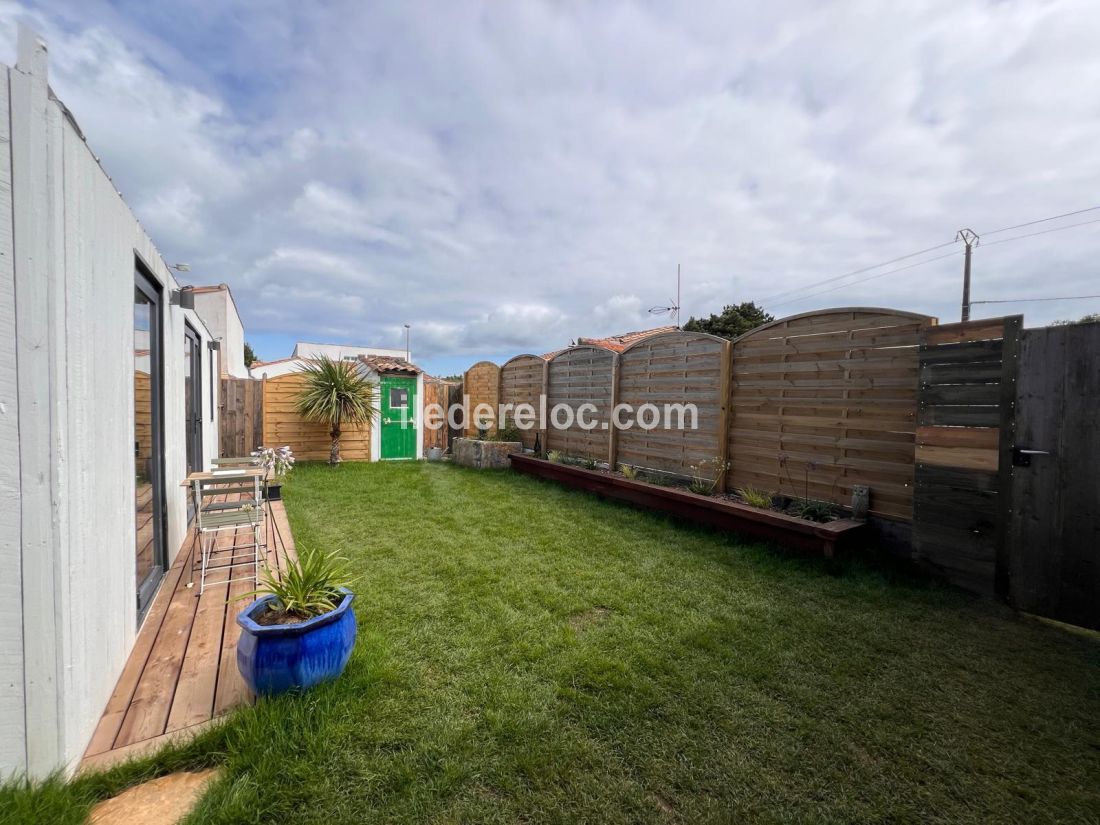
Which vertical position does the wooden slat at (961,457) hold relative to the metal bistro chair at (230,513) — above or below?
above

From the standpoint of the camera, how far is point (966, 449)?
338cm

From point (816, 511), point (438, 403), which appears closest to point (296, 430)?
point (438, 403)

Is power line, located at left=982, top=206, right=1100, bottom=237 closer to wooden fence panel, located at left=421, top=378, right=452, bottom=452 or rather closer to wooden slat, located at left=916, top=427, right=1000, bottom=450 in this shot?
wooden slat, located at left=916, top=427, right=1000, bottom=450

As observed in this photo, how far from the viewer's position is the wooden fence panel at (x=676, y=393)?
5.43 meters

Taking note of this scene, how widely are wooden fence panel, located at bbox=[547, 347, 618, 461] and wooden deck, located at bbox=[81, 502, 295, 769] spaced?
206 inches

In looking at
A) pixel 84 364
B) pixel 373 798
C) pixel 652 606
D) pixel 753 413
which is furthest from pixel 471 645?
pixel 753 413

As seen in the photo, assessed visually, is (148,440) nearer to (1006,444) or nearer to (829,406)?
(829,406)

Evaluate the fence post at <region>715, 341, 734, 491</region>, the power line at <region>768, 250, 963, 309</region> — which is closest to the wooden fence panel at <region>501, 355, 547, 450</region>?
the fence post at <region>715, 341, 734, 491</region>

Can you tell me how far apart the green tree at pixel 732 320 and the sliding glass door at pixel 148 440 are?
19507 mm

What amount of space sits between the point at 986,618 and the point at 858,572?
789 mm

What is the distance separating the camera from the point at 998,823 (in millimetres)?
1532

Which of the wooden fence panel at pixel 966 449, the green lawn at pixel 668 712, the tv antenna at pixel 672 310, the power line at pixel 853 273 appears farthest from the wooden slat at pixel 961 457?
the power line at pixel 853 273

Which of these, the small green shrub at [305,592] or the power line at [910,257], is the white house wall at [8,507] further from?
the power line at [910,257]

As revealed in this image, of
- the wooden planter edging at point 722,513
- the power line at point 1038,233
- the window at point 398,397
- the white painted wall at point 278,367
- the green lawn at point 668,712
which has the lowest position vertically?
the green lawn at point 668,712
